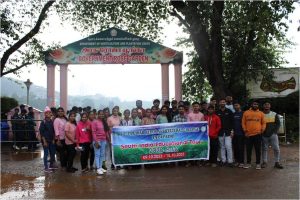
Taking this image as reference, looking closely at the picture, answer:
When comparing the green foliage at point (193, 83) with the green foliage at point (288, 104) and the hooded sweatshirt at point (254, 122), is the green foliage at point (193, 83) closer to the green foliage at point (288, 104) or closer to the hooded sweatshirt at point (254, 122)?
the green foliage at point (288, 104)

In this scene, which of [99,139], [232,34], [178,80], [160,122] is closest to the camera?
[99,139]

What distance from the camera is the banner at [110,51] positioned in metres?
15.7

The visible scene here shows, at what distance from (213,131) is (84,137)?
11.3ft

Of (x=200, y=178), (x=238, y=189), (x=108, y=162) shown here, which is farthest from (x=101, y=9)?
(x=238, y=189)

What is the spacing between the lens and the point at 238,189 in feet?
26.7

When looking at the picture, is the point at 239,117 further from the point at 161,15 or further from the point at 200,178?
the point at 161,15

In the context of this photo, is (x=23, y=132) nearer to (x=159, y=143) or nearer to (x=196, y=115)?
(x=159, y=143)

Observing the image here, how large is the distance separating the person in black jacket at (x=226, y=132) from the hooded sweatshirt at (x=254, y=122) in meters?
0.42

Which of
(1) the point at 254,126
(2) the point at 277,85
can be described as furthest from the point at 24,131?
(2) the point at 277,85

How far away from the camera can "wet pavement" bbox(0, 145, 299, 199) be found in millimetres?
7879

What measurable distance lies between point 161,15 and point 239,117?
9136mm

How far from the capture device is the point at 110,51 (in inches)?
619

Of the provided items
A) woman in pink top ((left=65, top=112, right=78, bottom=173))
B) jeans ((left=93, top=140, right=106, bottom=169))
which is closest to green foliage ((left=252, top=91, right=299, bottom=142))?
jeans ((left=93, top=140, right=106, bottom=169))

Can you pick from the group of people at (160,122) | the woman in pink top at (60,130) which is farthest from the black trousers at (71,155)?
the woman in pink top at (60,130)
